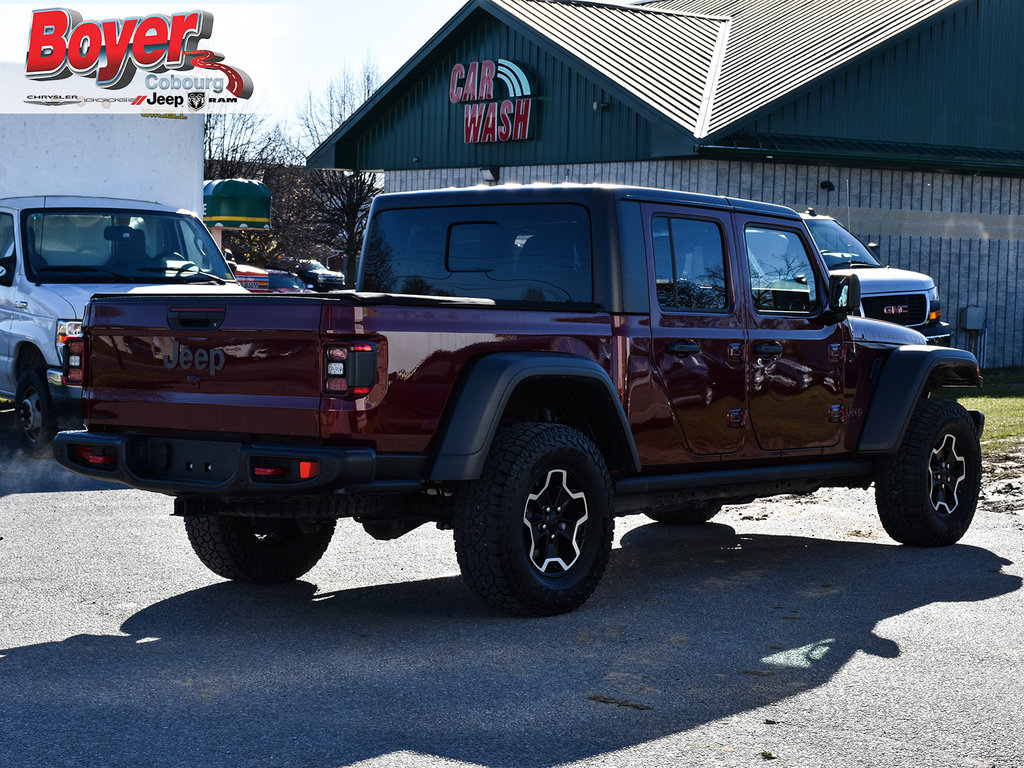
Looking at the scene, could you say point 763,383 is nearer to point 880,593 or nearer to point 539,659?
point 880,593

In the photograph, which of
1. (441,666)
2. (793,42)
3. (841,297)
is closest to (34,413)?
(841,297)

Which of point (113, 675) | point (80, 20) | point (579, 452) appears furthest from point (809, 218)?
point (80, 20)

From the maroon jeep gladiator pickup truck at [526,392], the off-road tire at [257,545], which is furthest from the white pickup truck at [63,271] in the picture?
the maroon jeep gladiator pickup truck at [526,392]

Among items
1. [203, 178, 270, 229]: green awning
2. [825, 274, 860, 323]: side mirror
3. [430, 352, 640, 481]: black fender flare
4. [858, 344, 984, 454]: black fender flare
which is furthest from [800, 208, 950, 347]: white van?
[203, 178, 270, 229]: green awning

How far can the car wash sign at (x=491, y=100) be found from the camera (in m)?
24.3

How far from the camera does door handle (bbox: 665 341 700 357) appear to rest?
7223 millimetres

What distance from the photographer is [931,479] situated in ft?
28.7

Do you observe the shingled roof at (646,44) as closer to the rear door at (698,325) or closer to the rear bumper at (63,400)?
the rear bumper at (63,400)

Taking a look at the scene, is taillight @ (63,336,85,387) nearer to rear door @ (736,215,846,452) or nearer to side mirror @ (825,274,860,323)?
rear door @ (736,215,846,452)

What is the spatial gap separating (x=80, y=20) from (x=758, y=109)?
13.5 meters

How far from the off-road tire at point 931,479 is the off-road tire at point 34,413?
22.7 feet

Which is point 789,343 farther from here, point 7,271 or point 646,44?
point 646,44

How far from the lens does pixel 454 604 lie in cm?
691

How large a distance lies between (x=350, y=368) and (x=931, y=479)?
4.33 metres
